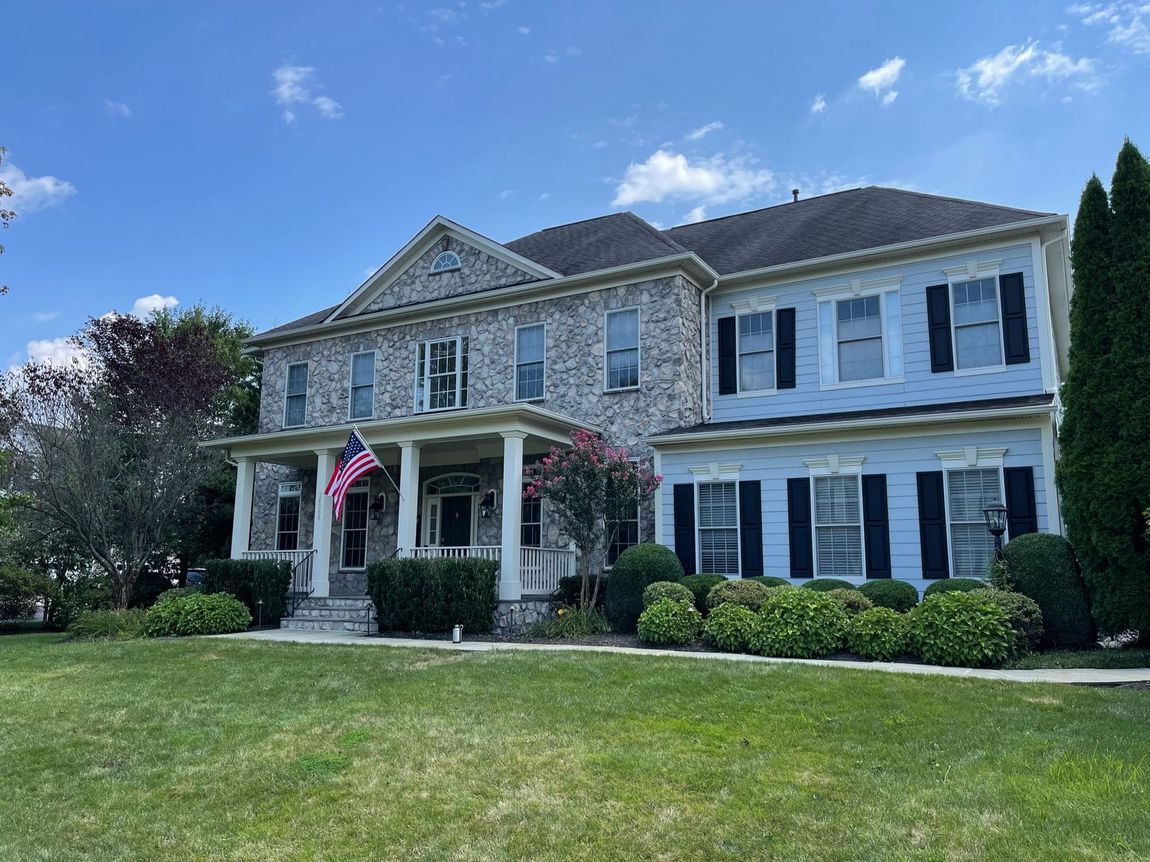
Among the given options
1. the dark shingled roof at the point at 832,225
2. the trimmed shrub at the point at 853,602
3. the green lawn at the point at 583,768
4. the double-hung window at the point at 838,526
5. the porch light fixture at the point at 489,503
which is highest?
the dark shingled roof at the point at 832,225

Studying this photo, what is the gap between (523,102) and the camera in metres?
15.6

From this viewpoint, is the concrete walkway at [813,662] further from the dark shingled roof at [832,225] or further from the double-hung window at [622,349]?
the dark shingled roof at [832,225]

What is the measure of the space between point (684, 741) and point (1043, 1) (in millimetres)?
9890

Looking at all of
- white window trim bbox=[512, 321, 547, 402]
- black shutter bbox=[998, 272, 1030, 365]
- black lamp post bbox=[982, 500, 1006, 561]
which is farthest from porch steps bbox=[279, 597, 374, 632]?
black shutter bbox=[998, 272, 1030, 365]

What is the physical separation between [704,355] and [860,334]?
114 inches

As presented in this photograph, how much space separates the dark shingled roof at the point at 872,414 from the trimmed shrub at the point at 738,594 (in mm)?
3051

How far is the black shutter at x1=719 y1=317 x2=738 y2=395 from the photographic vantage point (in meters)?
15.8

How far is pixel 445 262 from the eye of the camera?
1873 cm

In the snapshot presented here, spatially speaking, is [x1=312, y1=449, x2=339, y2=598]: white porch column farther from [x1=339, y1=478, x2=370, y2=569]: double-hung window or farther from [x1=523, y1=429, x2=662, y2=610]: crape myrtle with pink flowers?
[x1=523, y1=429, x2=662, y2=610]: crape myrtle with pink flowers

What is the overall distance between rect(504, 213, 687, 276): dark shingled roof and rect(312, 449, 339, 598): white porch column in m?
6.00

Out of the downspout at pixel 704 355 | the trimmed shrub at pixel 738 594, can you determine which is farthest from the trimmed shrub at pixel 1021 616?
the downspout at pixel 704 355

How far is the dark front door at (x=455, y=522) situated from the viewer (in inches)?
695

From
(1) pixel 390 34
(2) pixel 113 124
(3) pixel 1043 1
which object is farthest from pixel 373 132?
(3) pixel 1043 1

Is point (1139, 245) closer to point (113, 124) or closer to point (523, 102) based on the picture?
point (523, 102)
